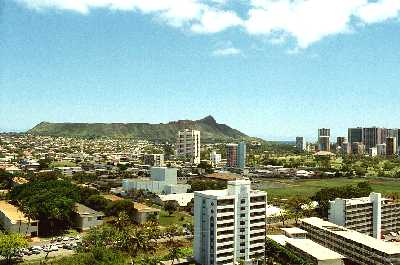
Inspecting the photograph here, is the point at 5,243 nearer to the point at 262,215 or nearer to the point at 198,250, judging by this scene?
the point at 198,250

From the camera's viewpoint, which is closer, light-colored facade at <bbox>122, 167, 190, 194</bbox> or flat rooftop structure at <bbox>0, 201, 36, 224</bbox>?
flat rooftop structure at <bbox>0, 201, 36, 224</bbox>

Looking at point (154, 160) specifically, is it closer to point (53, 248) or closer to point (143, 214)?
point (143, 214)

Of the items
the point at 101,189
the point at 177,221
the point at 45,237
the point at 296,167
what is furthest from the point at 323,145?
the point at 45,237

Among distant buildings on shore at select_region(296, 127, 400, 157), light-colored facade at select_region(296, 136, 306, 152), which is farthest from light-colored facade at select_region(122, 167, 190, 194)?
light-colored facade at select_region(296, 136, 306, 152)

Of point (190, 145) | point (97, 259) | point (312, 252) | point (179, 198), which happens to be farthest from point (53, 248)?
point (190, 145)

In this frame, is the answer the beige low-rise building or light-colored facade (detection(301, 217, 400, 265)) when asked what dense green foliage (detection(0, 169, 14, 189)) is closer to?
the beige low-rise building
